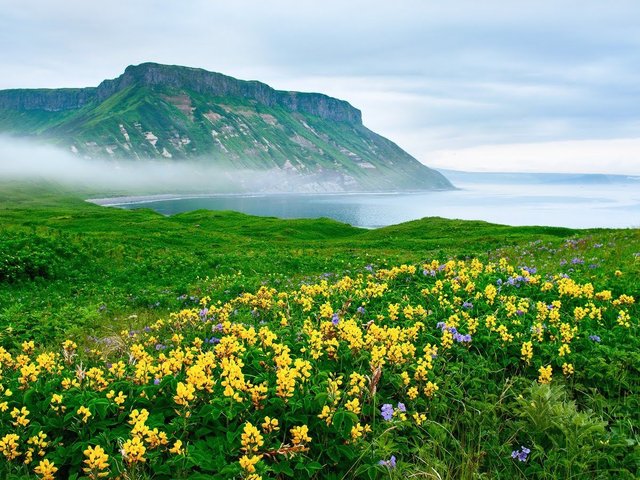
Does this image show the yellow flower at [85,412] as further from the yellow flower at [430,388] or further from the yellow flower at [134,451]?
the yellow flower at [430,388]

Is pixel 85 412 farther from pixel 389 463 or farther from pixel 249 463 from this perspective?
pixel 389 463

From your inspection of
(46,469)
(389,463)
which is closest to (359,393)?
(389,463)

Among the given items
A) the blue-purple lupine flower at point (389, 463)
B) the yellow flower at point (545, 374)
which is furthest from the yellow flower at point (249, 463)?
the yellow flower at point (545, 374)

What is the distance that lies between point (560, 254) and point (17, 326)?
67.5 ft

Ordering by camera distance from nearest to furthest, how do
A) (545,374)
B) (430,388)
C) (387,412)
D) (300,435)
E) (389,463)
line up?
(300,435) → (389,463) → (387,412) → (430,388) → (545,374)

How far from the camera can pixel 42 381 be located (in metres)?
4.88

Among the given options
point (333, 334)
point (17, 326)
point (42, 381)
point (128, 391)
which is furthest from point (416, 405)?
point (17, 326)

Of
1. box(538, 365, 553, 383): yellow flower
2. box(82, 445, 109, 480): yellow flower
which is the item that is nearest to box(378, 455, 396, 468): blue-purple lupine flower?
box(82, 445, 109, 480): yellow flower

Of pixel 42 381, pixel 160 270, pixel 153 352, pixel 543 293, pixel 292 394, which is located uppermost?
pixel 543 293

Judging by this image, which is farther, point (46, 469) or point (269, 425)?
point (269, 425)

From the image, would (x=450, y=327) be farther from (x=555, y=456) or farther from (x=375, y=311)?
(x=555, y=456)

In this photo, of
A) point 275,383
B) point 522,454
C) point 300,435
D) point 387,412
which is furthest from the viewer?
point 275,383

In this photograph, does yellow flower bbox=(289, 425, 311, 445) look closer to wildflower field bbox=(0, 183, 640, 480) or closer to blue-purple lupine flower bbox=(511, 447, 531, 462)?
wildflower field bbox=(0, 183, 640, 480)

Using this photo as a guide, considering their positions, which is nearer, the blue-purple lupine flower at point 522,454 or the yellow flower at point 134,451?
the yellow flower at point 134,451
